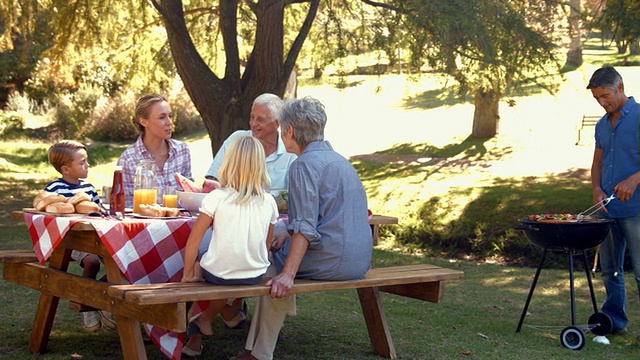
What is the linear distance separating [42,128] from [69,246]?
59.8ft

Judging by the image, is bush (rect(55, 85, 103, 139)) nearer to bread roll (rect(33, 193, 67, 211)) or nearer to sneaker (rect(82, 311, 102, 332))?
sneaker (rect(82, 311, 102, 332))

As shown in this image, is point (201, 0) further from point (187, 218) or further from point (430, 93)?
point (430, 93)

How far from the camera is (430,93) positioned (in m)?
24.6

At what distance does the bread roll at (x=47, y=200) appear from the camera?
469cm

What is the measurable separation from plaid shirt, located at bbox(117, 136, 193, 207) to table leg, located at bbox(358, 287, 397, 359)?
5.33ft

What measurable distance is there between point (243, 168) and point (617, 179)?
3.10m

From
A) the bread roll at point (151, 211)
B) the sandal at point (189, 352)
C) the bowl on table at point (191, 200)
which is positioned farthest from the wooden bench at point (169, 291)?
the bowl on table at point (191, 200)

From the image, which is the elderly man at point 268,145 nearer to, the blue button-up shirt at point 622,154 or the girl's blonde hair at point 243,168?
the girl's blonde hair at point 243,168

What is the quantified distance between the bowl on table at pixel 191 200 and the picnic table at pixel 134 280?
344 millimetres

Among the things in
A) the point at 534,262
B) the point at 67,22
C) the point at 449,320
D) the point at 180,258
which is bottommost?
the point at 534,262

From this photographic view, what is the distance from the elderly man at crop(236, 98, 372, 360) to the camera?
4531mm

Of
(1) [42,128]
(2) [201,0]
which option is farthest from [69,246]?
(1) [42,128]

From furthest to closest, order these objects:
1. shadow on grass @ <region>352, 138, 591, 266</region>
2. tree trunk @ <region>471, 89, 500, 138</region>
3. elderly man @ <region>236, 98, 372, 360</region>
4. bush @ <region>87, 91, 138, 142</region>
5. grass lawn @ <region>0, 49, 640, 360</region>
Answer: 1. bush @ <region>87, 91, 138, 142</region>
2. tree trunk @ <region>471, 89, 500, 138</region>
3. shadow on grass @ <region>352, 138, 591, 266</region>
4. grass lawn @ <region>0, 49, 640, 360</region>
5. elderly man @ <region>236, 98, 372, 360</region>

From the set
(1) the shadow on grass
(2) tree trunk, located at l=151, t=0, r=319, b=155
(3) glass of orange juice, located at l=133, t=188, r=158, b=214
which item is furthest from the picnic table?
(2) tree trunk, located at l=151, t=0, r=319, b=155
